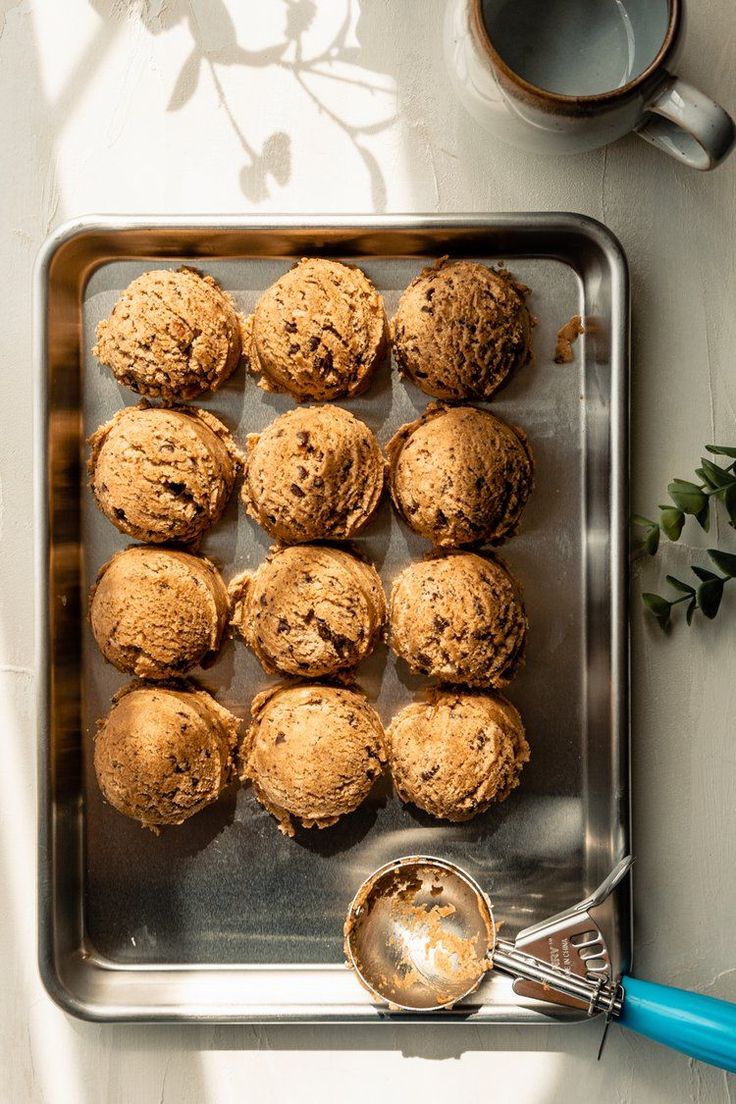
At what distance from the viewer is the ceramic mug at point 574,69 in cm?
95

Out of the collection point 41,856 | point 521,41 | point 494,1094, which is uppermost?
point 521,41

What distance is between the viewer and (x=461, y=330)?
1061 mm

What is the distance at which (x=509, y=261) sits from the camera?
1.17 metres

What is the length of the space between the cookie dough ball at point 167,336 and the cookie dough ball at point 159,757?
0.37m

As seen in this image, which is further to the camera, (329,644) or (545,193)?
(545,193)

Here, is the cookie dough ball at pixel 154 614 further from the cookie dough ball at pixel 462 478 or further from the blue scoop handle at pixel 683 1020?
the blue scoop handle at pixel 683 1020

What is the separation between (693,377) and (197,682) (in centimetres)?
72

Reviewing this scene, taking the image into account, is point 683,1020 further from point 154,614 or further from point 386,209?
point 386,209

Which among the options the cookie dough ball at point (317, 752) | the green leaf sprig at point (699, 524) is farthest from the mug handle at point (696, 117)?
the cookie dough ball at point (317, 752)

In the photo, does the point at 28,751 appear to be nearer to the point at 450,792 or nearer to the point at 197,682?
the point at 197,682

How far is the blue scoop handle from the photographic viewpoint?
3.45 feet

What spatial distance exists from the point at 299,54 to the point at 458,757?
88cm

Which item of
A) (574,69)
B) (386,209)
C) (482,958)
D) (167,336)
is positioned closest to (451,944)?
(482,958)

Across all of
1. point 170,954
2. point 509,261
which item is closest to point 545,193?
point 509,261
